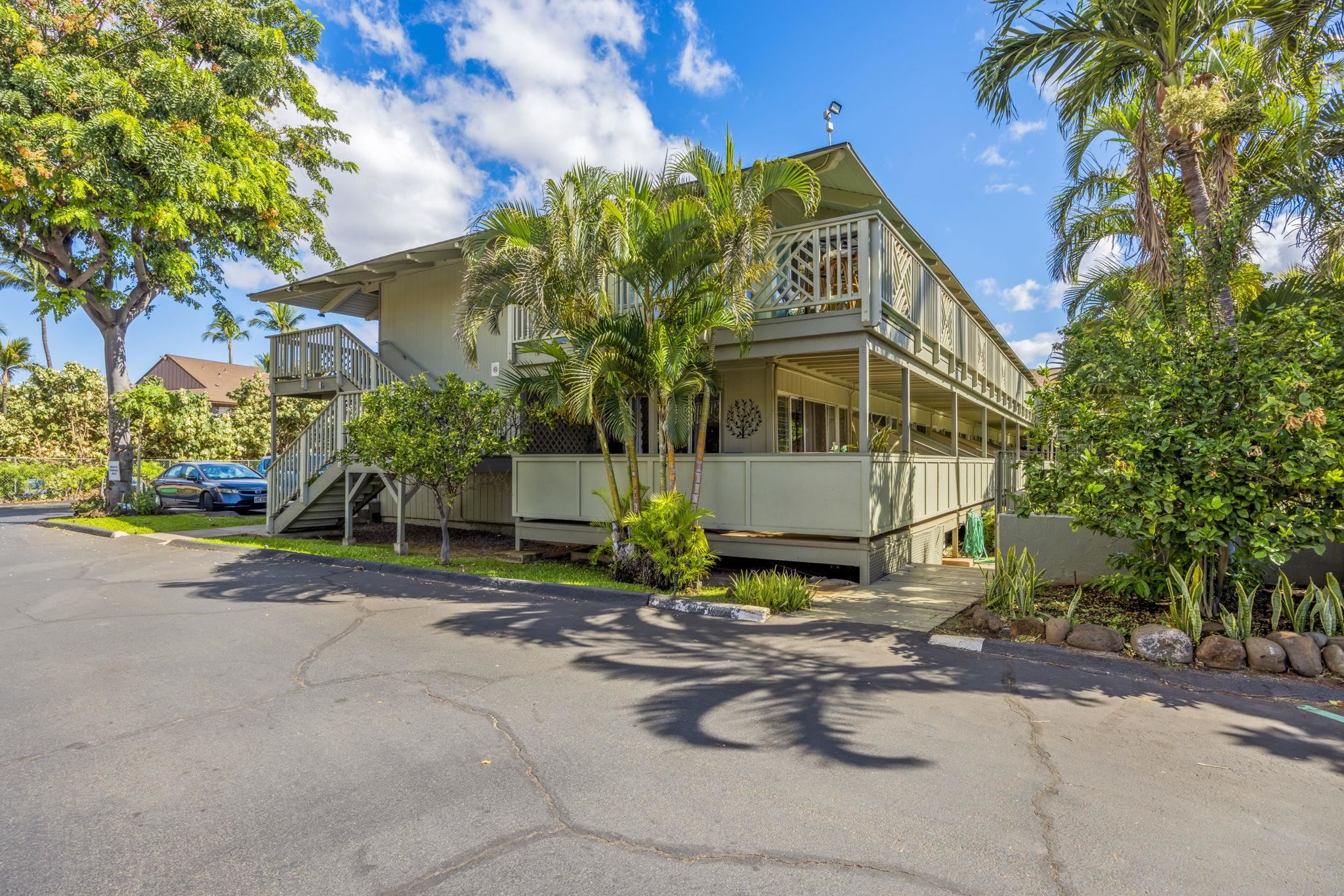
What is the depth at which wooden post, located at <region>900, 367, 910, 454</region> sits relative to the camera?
997 cm

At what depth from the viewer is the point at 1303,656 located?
5.05 m

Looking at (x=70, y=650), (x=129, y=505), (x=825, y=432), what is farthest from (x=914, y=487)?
(x=129, y=505)

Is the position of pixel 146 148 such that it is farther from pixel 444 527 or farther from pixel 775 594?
pixel 775 594

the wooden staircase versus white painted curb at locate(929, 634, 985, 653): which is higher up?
the wooden staircase

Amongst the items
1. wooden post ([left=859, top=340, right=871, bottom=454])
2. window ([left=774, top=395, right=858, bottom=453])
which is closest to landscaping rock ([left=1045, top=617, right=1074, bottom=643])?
wooden post ([left=859, top=340, right=871, bottom=454])

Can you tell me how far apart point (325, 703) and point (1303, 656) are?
717 cm

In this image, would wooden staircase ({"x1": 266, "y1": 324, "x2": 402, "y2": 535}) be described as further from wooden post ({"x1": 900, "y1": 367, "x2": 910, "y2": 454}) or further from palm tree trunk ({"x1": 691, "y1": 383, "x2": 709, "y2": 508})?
wooden post ({"x1": 900, "y1": 367, "x2": 910, "y2": 454})

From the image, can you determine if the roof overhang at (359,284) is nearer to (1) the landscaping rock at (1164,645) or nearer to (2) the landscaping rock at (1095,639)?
(2) the landscaping rock at (1095,639)

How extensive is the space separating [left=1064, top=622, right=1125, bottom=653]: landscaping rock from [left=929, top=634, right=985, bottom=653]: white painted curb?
708 millimetres

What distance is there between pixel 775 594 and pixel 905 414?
4.06 m

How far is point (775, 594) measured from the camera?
7527 millimetres

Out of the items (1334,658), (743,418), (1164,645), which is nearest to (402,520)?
(743,418)

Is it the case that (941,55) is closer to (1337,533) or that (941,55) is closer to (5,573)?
(1337,533)

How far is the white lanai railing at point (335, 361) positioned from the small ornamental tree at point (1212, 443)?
1226 centimetres
